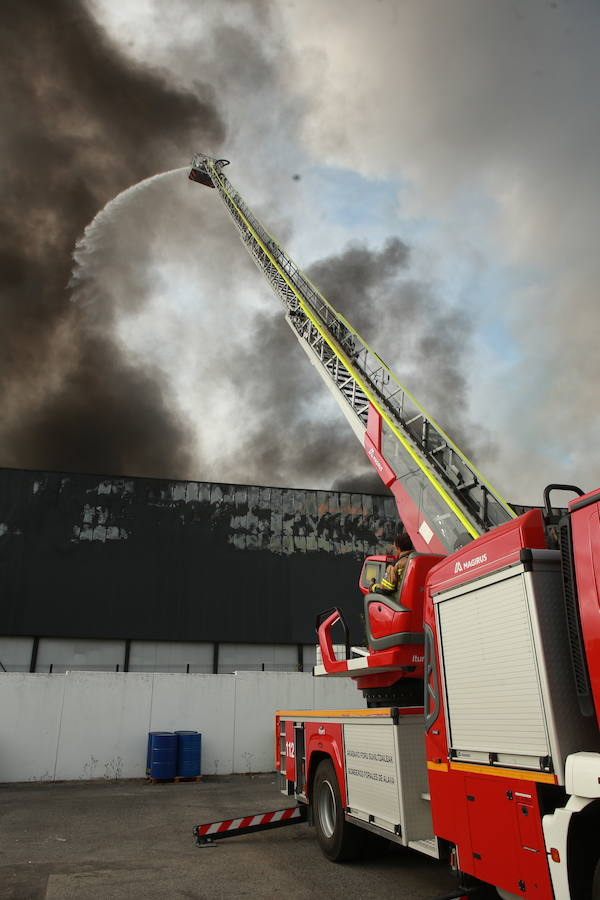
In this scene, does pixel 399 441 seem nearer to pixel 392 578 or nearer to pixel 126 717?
pixel 392 578

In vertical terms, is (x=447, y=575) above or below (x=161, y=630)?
below

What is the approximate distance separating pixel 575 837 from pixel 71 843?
7707 millimetres

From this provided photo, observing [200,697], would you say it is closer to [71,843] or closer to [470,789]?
[71,843]

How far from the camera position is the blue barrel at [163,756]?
16391mm

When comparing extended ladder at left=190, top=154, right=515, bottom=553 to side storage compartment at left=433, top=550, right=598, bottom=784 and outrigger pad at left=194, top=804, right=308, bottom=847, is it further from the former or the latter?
outrigger pad at left=194, top=804, right=308, bottom=847

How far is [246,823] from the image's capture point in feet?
28.7

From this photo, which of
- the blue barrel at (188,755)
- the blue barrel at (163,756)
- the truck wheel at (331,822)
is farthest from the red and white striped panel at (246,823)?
the blue barrel at (188,755)

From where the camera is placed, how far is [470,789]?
490 cm

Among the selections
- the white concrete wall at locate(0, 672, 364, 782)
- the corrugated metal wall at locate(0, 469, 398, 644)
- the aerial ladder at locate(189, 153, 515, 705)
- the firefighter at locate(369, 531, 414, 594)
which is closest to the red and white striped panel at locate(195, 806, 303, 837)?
the aerial ladder at locate(189, 153, 515, 705)

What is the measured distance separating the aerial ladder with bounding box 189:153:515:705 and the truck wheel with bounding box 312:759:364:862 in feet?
3.86

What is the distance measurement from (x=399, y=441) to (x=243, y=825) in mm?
5850

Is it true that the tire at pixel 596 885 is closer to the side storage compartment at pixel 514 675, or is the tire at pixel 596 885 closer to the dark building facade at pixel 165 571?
the side storage compartment at pixel 514 675

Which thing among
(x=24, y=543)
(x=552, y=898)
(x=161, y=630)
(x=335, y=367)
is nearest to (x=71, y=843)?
(x=552, y=898)

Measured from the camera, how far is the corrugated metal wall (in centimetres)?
2555
